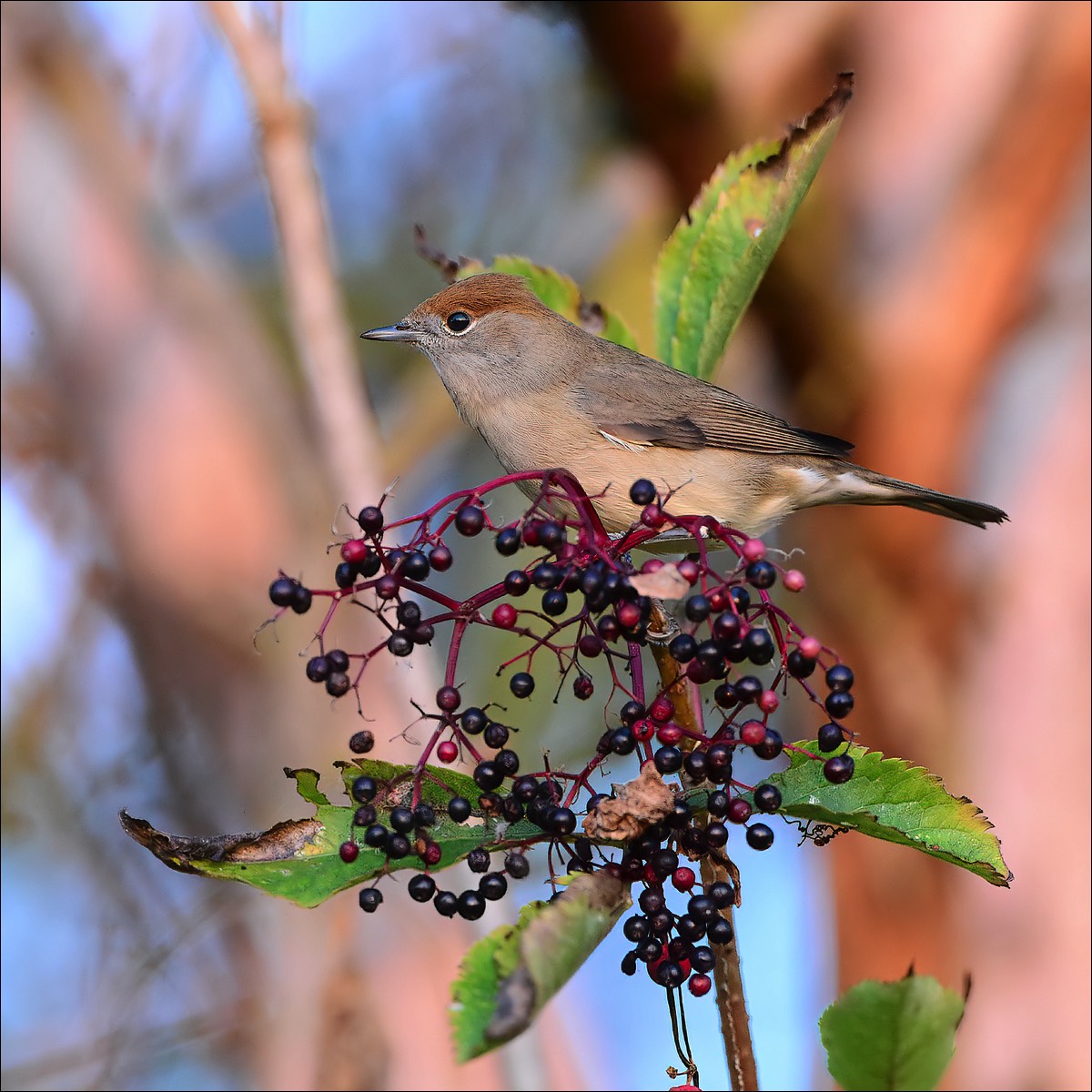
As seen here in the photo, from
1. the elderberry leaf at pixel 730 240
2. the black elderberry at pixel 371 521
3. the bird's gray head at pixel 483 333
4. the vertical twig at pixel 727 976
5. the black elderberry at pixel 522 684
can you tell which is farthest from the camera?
the bird's gray head at pixel 483 333

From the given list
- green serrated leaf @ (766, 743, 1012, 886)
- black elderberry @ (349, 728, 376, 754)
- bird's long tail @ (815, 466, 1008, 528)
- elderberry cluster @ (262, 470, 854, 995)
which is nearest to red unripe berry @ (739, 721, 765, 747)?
elderberry cluster @ (262, 470, 854, 995)

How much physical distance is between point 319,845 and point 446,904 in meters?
0.25

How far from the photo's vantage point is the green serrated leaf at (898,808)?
6.66ft

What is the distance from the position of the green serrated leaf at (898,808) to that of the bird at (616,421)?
7.23 ft

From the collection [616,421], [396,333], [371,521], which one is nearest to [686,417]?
[616,421]

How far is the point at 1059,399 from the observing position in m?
6.38

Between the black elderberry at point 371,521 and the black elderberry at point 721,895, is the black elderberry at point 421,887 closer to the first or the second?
the black elderberry at point 721,895

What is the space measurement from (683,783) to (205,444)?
218 inches

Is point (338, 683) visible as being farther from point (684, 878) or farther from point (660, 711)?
point (684, 878)

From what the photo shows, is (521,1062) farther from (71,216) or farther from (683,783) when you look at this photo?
(71,216)

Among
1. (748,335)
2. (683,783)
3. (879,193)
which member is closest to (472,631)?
(748,335)

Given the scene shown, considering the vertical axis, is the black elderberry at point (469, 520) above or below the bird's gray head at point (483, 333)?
below

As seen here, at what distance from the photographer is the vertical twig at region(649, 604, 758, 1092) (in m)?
1.75

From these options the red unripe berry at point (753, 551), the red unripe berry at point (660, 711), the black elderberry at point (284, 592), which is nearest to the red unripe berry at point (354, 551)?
the black elderberry at point (284, 592)
